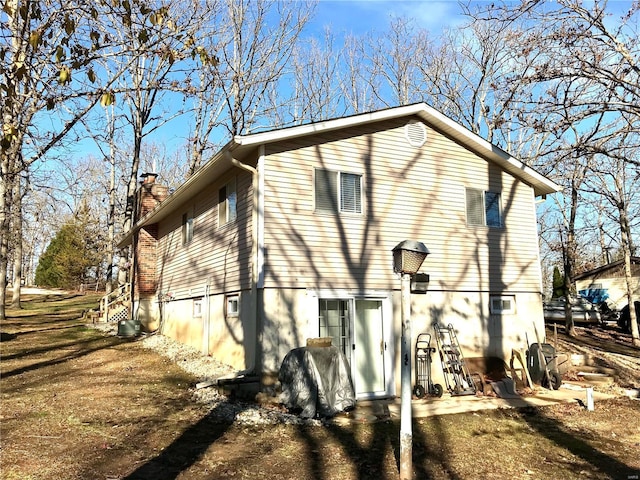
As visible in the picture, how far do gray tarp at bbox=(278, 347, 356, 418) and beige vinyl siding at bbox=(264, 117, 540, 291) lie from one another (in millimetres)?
1570

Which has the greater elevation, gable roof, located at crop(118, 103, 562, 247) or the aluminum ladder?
gable roof, located at crop(118, 103, 562, 247)

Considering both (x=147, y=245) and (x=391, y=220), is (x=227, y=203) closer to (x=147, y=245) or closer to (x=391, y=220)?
(x=391, y=220)

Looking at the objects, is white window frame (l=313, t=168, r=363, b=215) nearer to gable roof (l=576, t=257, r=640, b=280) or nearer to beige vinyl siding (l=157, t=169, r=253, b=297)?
beige vinyl siding (l=157, t=169, r=253, b=297)

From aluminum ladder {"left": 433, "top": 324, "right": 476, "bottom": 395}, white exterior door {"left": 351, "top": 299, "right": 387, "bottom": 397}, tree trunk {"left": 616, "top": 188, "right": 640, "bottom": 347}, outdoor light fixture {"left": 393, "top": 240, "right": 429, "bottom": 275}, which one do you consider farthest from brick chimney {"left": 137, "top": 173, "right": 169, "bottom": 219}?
tree trunk {"left": 616, "top": 188, "right": 640, "bottom": 347}

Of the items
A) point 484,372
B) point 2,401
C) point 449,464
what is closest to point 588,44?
point 484,372

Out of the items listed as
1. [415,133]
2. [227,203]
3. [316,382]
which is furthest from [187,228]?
[316,382]

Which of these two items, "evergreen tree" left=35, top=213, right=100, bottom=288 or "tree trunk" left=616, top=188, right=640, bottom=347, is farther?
"evergreen tree" left=35, top=213, right=100, bottom=288

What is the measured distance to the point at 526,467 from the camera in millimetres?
6336

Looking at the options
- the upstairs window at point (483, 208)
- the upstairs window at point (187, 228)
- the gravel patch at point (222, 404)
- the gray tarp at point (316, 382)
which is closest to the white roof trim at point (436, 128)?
the upstairs window at point (483, 208)

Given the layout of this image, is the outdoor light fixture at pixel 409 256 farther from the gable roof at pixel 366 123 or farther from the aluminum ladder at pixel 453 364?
the aluminum ladder at pixel 453 364

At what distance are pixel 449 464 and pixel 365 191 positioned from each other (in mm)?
5923

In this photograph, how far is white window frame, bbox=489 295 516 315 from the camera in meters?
12.1

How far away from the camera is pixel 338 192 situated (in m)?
10.4

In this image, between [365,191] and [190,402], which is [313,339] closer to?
[190,402]
